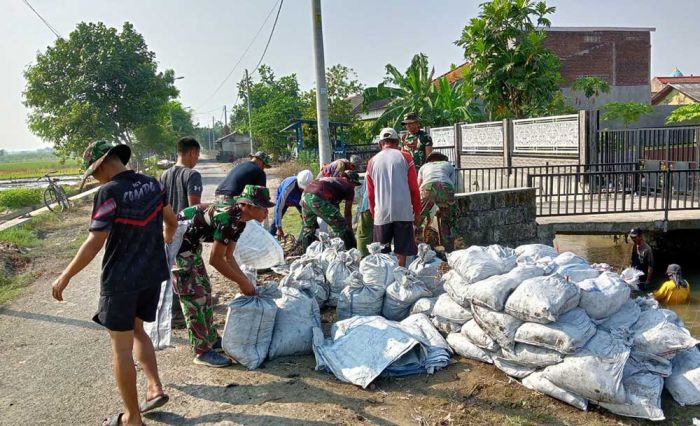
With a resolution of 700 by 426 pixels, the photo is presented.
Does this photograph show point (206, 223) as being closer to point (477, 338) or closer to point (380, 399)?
point (380, 399)

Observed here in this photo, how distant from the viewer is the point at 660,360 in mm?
3176

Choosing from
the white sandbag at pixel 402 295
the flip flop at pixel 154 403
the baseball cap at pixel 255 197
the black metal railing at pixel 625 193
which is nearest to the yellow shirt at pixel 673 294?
the black metal railing at pixel 625 193

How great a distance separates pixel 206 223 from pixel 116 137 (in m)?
23.0

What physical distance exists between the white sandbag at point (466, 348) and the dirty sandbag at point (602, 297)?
2.40 feet

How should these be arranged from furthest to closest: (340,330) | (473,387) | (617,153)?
(617,153) < (340,330) < (473,387)

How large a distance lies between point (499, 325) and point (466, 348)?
17.9 inches

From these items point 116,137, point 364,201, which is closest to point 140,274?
point 364,201

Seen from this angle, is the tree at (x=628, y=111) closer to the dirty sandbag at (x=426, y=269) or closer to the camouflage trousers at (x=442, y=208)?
the camouflage trousers at (x=442, y=208)

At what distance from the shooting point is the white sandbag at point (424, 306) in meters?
4.21

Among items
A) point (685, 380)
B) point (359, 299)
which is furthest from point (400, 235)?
point (685, 380)

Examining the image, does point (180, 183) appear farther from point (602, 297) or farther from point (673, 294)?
point (673, 294)

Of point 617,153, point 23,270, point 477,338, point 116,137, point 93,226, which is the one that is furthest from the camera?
point 116,137

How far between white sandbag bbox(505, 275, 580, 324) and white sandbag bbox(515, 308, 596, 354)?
0.14 feet

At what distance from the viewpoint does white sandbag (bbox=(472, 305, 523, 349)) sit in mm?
3367
